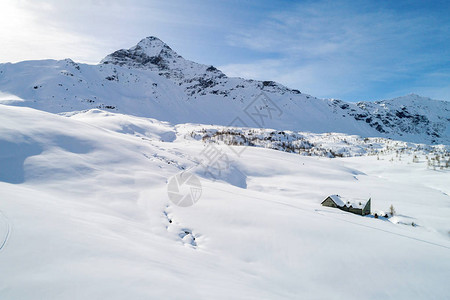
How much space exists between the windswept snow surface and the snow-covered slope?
41763 millimetres

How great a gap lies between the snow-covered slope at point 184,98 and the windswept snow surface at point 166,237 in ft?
137

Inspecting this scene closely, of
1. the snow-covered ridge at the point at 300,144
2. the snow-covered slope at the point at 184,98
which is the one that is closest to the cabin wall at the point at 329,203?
the snow-covered ridge at the point at 300,144

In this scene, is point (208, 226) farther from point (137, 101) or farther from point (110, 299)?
point (137, 101)

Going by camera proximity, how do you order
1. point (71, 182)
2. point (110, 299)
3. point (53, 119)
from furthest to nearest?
point (53, 119) → point (71, 182) → point (110, 299)

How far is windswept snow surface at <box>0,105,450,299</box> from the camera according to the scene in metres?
2.54

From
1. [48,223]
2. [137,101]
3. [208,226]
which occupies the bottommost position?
[208,226]

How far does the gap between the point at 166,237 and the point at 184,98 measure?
227 ft

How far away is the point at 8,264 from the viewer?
224 cm

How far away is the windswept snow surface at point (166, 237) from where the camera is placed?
254 cm

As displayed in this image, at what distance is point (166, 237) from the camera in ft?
16.2

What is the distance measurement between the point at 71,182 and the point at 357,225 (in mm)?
8855

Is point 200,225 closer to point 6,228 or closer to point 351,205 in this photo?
point 6,228

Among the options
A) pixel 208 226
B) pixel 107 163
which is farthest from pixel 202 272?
pixel 107 163

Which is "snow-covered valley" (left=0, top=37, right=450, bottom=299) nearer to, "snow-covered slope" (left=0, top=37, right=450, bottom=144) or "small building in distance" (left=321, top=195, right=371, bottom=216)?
"small building in distance" (left=321, top=195, right=371, bottom=216)
